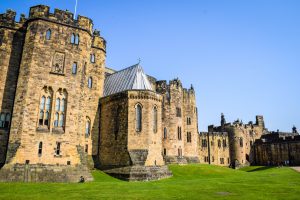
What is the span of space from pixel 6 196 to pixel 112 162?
16.7 m

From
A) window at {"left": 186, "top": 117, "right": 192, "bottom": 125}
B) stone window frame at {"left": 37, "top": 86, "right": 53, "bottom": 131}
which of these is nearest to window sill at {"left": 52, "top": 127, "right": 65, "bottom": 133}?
stone window frame at {"left": 37, "top": 86, "right": 53, "bottom": 131}

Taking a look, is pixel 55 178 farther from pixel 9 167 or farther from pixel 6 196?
pixel 6 196

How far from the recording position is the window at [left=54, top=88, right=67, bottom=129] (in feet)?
94.2

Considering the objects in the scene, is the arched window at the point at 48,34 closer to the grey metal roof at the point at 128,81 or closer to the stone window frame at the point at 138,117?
the grey metal roof at the point at 128,81

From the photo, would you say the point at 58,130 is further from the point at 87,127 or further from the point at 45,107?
the point at 87,127

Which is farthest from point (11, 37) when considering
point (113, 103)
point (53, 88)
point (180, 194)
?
point (180, 194)

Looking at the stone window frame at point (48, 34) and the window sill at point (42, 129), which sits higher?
the stone window frame at point (48, 34)

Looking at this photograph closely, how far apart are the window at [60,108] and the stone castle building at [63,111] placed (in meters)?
0.11

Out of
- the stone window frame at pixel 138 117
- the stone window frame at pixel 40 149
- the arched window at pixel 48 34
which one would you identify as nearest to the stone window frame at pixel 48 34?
the arched window at pixel 48 34

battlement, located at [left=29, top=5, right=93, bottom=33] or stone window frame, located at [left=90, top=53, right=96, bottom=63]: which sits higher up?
battlement, located at [left=29, top=5, right=93, bottom=33]

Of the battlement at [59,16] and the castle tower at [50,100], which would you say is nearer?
the castle tower at [50,100]

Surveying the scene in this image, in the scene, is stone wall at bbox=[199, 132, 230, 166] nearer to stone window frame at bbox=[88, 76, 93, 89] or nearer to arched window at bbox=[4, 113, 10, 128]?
stone window frame at bbox=[88, 76, 93, 89]

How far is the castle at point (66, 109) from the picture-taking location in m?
26.7

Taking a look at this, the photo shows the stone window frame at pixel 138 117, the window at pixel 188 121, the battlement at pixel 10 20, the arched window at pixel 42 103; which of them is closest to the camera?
the arched window at pixel 42 103
